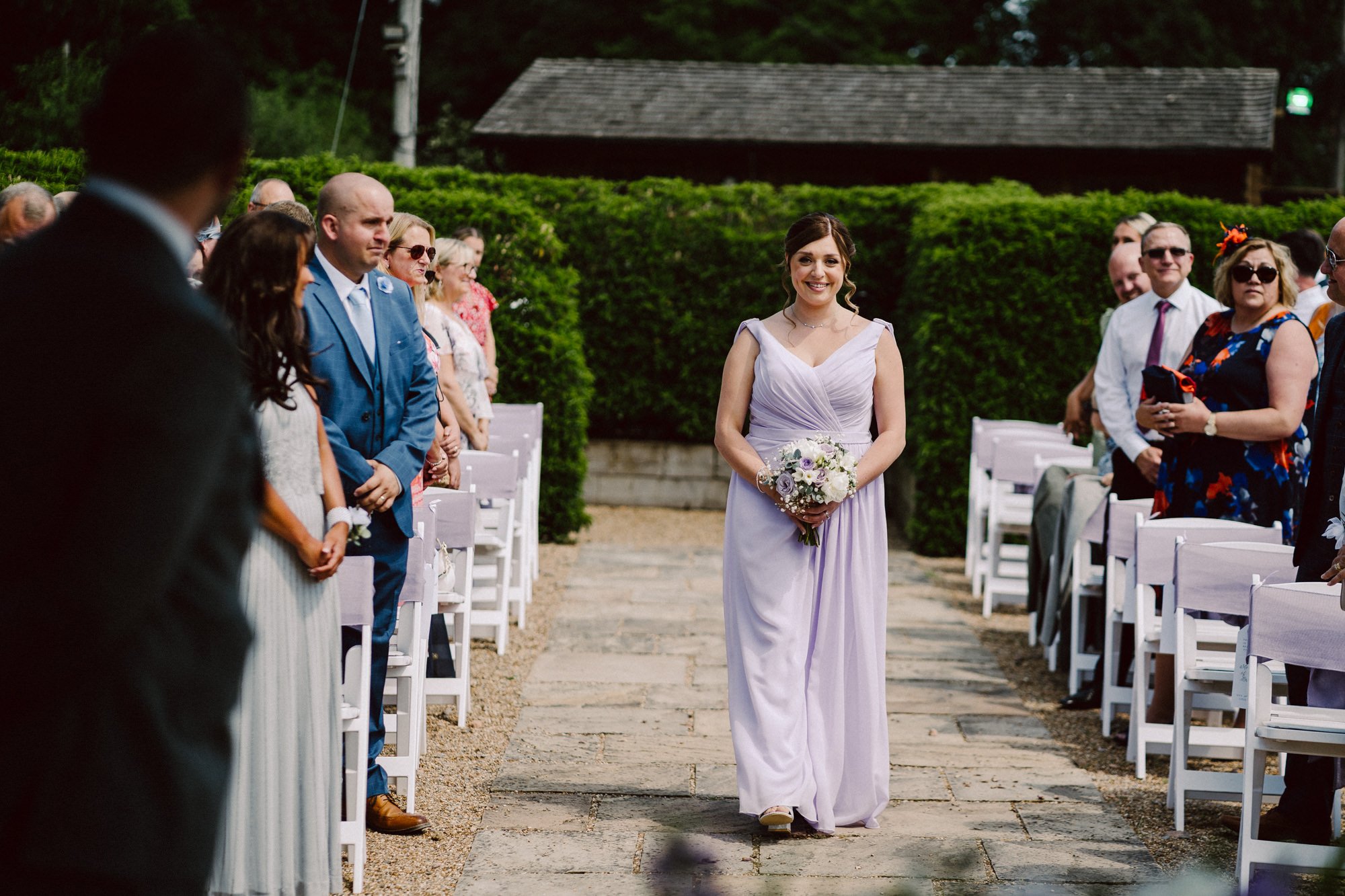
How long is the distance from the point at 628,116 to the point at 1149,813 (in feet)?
61.2

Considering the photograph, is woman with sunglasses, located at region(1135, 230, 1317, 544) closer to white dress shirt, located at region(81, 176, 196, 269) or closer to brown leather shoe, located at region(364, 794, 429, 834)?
brown leather shoe, located at region(364, 794, 429, 834)

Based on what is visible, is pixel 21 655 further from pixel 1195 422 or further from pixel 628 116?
pixel 628 116

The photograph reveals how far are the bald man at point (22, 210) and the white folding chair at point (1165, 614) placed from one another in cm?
465

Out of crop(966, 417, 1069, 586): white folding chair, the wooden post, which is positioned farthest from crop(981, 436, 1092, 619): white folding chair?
the wooden post

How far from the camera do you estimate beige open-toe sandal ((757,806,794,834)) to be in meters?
5.22

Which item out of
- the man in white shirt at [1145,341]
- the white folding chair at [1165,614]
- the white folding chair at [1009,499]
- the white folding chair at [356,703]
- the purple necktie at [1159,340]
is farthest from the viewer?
the white folding chair at [1009,499]

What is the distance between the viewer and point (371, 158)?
32.0m

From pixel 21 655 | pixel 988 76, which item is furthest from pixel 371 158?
pixel 21 655

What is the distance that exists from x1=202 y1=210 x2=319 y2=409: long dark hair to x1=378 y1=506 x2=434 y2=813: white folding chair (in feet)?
4.43

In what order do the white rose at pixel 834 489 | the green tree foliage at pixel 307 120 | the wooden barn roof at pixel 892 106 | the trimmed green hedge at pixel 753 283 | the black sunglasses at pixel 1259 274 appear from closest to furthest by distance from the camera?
the white rose at pixel 834 489
the black sunglasses at pixel 1259 274
the trimmed green hedge at pixel 753 283
the wooden barn roof at pixel 892 106
the green tree foliage at pixel 307 120

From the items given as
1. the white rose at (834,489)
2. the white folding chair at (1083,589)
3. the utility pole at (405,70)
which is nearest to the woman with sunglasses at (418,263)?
the white rose at (834,489)

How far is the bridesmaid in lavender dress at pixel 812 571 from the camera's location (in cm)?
530

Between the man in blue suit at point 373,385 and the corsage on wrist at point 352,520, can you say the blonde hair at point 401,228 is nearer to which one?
the man in blue suit at point 373,385

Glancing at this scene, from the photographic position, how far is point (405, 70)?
16.3 m
